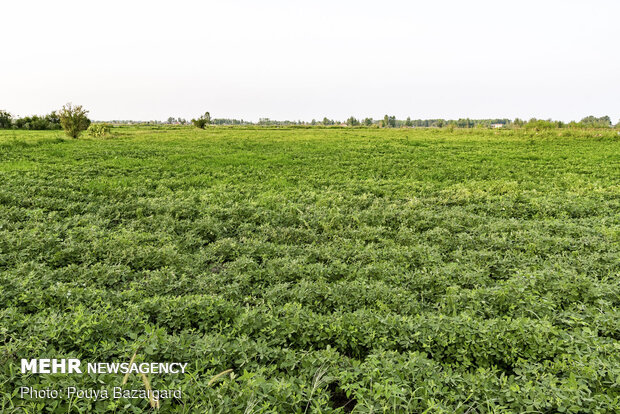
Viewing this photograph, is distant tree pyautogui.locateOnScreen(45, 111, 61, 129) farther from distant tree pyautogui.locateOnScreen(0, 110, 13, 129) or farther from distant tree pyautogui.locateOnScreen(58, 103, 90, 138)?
distant tree pyautogui.locateOnScreen(58, 103, 90, 138)

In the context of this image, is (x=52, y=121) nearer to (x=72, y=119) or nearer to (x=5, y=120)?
(x=5, y=120)

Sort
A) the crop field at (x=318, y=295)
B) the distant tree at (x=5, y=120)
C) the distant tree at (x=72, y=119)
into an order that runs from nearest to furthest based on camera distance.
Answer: the crop field at (x=318, y=295)
the distant tree at (x=72, y=119)
the distant tree at (x=5, y=120)

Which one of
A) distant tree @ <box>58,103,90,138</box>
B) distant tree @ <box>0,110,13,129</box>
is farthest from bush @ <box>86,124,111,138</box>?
distant tree @ <box>0,110,13,129</box>

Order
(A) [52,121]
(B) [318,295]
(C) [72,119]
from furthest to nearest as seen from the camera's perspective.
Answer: (A) [52,121], (C) [72,119], (B) [318,295]

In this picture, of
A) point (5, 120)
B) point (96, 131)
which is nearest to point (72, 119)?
point (96, 131)

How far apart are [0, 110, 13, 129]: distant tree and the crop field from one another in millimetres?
64869

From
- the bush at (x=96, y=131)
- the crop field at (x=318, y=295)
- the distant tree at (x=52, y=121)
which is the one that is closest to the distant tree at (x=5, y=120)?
the distant tree at (x=52, y=121)

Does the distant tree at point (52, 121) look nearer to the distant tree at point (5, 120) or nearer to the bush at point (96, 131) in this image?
the distant tree at point (5, 120)

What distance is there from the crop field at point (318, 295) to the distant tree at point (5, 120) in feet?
213

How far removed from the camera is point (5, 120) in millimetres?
57875

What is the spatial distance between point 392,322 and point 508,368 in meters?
1.37

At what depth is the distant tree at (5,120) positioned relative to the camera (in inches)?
2259

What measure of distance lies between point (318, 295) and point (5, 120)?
78.8 metres

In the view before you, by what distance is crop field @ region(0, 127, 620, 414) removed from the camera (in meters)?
2.97
